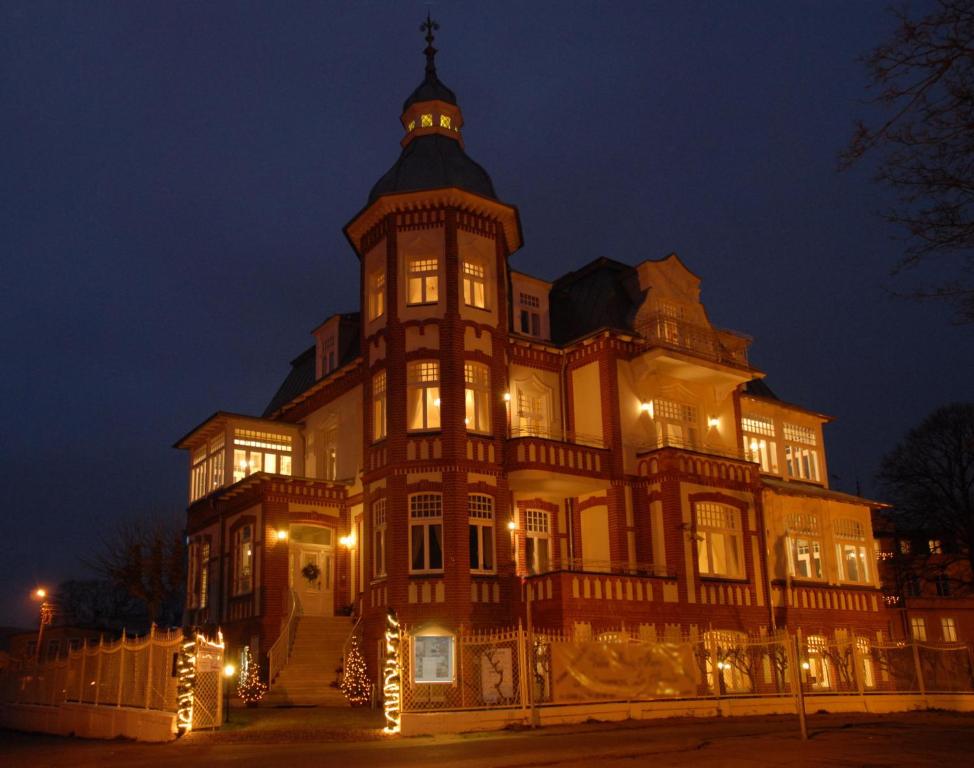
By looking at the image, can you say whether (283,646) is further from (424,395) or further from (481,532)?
(424,395)

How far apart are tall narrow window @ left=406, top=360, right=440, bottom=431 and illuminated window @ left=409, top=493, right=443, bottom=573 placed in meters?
2.23

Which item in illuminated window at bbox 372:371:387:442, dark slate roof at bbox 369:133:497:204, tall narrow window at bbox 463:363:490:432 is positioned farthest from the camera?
dark slate roof at bbox 369:133:497:204

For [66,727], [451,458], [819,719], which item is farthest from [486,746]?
[66,727]

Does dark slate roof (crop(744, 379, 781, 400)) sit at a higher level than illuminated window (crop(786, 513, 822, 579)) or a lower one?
higher

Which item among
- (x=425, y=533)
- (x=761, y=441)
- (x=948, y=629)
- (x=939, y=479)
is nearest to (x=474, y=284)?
(x=425, y=533)

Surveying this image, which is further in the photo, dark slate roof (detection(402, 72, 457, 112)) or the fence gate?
dark slate roof (detection(402, 72, 457, 112))

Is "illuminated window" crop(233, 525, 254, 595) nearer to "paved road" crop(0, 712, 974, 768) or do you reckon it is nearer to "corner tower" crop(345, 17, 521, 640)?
"corner tower" crop(345, 17, 521, 640)

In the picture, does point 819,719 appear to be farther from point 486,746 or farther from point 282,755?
point 282,755

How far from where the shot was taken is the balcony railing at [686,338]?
31453 millimetres

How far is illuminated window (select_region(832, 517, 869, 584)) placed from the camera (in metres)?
35.9

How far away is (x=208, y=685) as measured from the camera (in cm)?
1944

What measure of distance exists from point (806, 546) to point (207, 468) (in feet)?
73.0

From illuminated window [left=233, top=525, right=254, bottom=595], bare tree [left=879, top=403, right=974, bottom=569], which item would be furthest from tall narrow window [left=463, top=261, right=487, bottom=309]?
bare tree [left=879, top=403, right=974, bottom=569]

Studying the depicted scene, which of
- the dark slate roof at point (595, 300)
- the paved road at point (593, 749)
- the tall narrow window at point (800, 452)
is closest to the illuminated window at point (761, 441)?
the tall narrow window at point (800, 452)
